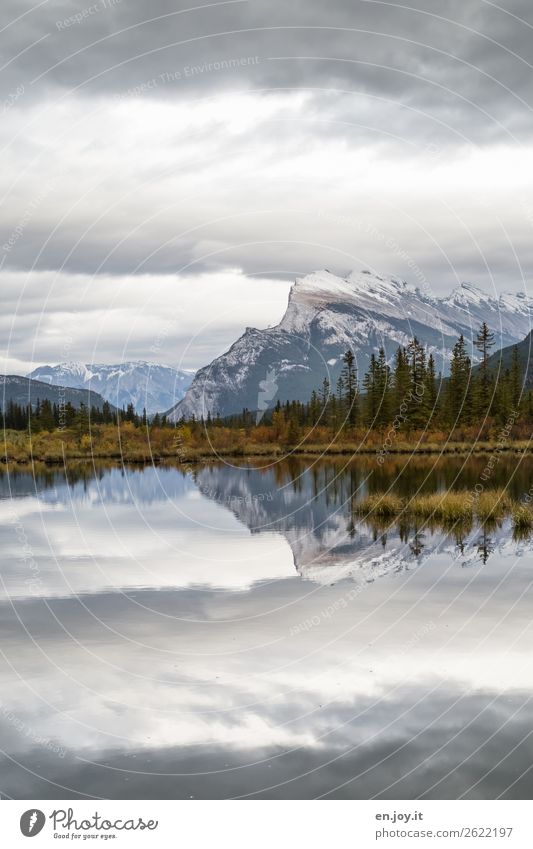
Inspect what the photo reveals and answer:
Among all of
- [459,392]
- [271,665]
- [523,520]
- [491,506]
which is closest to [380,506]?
[491,506]

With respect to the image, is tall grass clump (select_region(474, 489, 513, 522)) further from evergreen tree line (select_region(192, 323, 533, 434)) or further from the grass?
evergreen tree line (select_region(192, 323, 533, 434))

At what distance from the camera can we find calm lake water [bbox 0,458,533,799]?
37.0 feet

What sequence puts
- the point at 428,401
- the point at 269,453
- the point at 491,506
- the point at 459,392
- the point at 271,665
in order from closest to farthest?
the point at 271,665 → the point at 491,506 → the point at 269,453 → the point at 428,401 → the point at 459,392

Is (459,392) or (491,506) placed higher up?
(459,392)

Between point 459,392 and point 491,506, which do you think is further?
point 459,392

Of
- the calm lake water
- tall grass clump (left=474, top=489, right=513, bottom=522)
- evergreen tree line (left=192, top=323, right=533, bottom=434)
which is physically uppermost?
evergreen tree line (left=192, top=323, right=533, bottom=434)

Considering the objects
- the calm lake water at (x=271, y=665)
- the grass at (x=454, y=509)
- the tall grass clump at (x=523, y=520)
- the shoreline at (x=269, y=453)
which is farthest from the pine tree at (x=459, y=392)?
the calm lake water at (x=271, y=665)

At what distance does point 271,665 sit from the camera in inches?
622

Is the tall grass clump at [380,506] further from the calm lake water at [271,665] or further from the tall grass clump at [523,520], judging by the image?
the tall grass clump at [523,520]

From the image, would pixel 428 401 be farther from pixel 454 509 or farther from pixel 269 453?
pixel 454 509

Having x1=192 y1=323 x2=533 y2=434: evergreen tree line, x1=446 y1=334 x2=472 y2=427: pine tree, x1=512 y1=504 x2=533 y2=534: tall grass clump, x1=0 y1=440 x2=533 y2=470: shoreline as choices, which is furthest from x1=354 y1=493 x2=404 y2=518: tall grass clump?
x1=446 y1=334 x2=472 y2=427: pine tree
